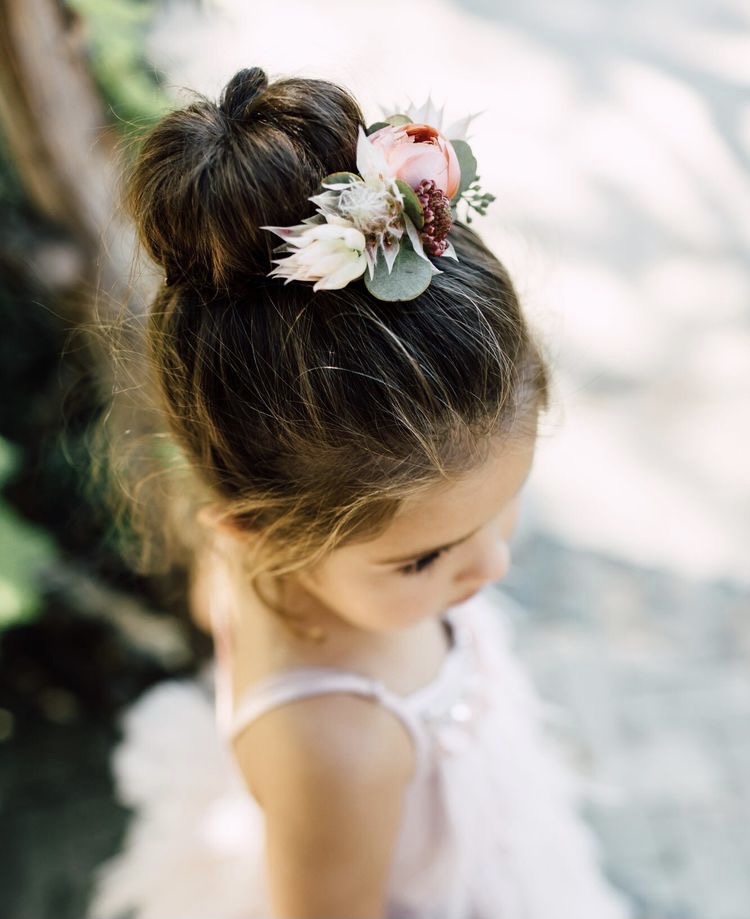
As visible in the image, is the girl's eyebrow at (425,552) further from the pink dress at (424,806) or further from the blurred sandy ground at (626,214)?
the blurred sandy ground at (626,214)

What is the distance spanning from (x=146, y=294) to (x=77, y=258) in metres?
0.41

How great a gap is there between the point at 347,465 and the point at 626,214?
2.21m

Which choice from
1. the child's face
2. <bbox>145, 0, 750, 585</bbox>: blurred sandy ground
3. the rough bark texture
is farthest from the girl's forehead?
<bbox>145, 0, 750, 585</bbox>: blurred sandy ground

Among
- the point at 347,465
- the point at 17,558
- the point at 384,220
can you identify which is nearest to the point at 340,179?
the point at 384,220

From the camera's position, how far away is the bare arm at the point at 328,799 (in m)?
0.93

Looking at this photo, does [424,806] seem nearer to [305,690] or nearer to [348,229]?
[305,690]

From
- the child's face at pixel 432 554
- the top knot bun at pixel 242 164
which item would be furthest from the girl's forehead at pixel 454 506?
the top knot bun at pixel 242 164

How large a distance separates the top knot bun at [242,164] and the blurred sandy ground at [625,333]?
0.11 meters

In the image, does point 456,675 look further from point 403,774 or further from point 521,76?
point 521,76

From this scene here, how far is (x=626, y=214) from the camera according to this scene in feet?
9.01

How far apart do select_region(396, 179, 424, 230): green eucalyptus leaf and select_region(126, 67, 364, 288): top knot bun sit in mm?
50

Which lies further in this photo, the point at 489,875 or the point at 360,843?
the point at 489,875

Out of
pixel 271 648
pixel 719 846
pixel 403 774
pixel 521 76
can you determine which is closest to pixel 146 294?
pixel 271 648

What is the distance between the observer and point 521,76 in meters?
2.88
